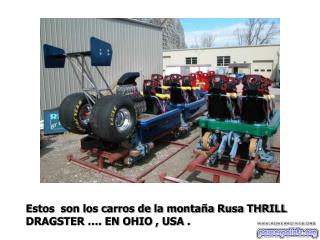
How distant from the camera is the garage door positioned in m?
25.4

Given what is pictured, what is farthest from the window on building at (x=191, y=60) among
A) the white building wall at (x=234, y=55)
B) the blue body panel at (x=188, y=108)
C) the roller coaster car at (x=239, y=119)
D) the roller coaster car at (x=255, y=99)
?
the roller coaster car at (x=255, y=99)

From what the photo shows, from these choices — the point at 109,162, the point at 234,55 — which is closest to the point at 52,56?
the point at 109,162

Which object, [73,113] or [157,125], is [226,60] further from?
[73,113]

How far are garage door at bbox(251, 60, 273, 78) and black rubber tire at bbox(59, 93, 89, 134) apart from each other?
23729 millimetres

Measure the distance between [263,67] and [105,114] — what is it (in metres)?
24.6

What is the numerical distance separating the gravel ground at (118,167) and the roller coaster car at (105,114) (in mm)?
376

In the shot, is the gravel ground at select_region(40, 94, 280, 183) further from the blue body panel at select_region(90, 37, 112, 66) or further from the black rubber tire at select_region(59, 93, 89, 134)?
the blue body panel at select_region(90, 37, 112, 66)

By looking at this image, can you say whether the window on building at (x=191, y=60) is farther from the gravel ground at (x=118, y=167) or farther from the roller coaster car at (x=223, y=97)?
the roller coaster car at (x=223, y=97)

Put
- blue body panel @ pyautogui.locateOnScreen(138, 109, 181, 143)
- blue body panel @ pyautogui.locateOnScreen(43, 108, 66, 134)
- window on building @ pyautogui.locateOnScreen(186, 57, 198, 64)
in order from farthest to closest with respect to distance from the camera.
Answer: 1. window on building @ pyautogui.locateOnScreen(186, 57, 198, 64)
2. blue body panel @ pyautogui.locateOnScreen(43, 108, 66, 134)
3. blue body panel @ pyautogui.locateOnScreen(138, 109, 181, 143)

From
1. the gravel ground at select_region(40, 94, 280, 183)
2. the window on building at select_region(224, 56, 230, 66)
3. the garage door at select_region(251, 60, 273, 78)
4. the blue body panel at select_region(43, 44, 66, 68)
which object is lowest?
the gravel ground at select_region(40, 94, 280, 183)

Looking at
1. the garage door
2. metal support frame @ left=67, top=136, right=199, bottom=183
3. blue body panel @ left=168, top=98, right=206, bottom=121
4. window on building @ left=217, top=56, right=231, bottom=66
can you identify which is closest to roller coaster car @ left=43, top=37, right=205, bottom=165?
metal support frame @ left=67, top=136, right=199, bottom=183

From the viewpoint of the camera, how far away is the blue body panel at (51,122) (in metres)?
7.57

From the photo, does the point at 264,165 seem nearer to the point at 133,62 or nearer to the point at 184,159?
the point at 184,159

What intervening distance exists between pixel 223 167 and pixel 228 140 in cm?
56
